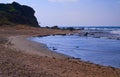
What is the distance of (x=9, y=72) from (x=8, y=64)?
5.83 feet

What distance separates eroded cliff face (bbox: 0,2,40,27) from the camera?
228 feet

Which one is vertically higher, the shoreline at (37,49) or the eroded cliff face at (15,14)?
the eroded cliff face at (15,14)

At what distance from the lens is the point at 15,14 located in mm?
77062

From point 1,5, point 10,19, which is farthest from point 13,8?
point 10,19

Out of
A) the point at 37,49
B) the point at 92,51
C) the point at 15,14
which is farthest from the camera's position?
the point at 15,14

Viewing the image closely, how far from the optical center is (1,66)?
13.2m

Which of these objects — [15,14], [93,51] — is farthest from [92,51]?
[15,14]

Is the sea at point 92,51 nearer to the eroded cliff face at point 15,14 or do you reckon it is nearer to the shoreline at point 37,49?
the shoreline at point 37,49

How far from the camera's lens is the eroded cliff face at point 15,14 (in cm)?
6943

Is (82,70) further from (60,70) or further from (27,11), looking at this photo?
(27,11)

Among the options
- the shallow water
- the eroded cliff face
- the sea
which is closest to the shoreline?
the sea

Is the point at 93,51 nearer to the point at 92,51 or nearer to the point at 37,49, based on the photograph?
the point at 92,51

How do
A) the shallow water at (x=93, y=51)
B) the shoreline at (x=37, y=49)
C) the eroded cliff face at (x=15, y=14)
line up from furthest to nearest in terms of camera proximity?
the eroded cliff face at (x=15, y=14) → the shoreline at (x=37, y=49) → the shallow water at (x=93, y=51)

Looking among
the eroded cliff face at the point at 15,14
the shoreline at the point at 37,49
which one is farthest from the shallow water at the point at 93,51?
the eroded cliff face at the point at 15,14
